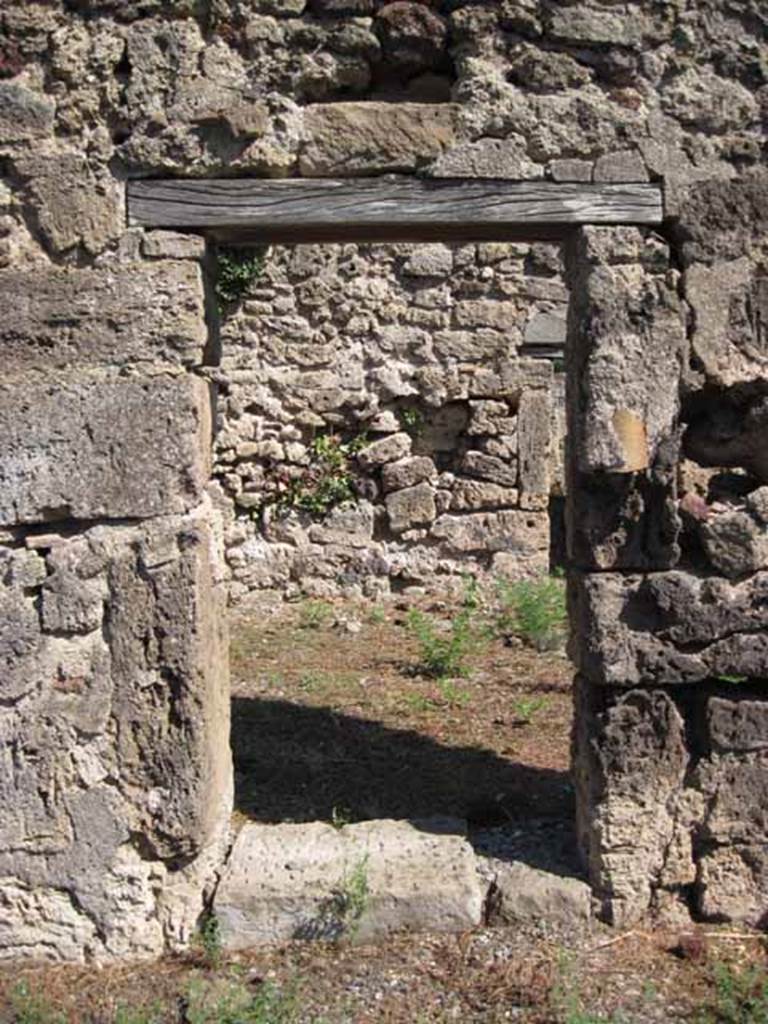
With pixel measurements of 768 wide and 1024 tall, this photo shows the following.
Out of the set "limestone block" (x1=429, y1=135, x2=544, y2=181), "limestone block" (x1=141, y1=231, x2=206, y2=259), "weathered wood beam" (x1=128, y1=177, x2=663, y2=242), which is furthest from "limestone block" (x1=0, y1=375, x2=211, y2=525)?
"limestone block" (x1=429, y1=135, x2=544, y2=181)

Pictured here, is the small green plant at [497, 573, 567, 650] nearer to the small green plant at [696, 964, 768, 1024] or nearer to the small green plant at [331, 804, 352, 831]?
the small green plant at [331, 804, 352, 831]

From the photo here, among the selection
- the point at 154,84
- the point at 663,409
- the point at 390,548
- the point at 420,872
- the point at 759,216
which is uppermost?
the point at 154,84

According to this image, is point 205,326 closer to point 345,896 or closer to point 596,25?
point 596,25

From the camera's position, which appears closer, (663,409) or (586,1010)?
(586,1010)

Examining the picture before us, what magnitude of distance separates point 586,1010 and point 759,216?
2364 mm

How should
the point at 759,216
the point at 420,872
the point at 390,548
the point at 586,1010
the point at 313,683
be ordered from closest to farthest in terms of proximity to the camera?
the point at 586,1010 → the point at 759,216 → the point at 420,872 → the point at 313,683 → the point at 390,548

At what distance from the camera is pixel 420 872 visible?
371 cm

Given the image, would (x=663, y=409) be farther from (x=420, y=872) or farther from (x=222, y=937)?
(x=222, y=937)

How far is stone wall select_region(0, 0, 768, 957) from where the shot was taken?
3451 millimetres

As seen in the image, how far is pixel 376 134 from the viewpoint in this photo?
3.45m

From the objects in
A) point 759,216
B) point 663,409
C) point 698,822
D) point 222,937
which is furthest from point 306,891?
point 759,216

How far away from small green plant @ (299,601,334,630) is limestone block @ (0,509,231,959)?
3.69 m

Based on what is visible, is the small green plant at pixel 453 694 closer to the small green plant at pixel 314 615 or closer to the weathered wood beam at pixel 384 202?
the small green plant at pixel 314 615

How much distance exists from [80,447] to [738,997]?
2.46 metres
